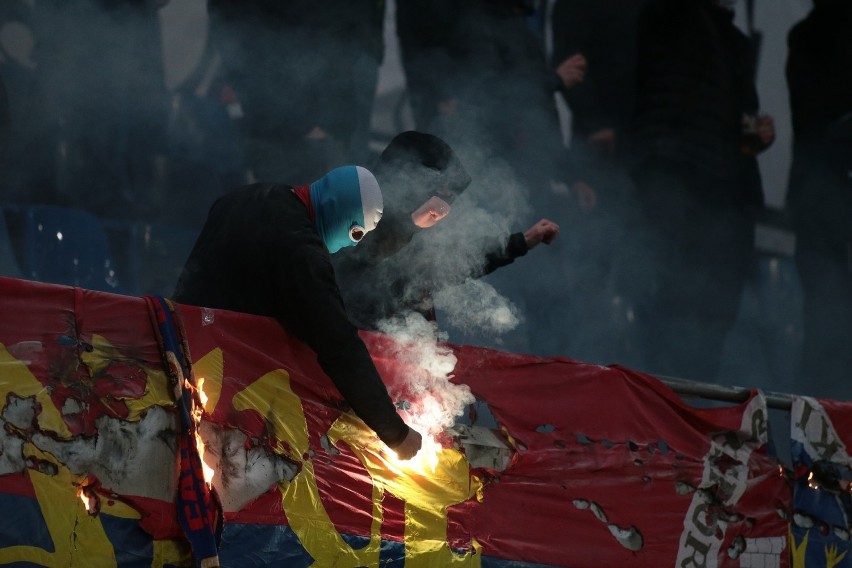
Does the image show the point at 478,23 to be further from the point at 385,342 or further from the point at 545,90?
the point at 385,342

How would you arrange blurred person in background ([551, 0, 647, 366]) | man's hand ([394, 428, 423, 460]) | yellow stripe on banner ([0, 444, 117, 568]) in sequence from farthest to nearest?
1. blurred person in background ([551, 0, 647, 366])
2. man's hand ([394, 428, 423, 460])
3. yellow stripe on banner ([0, 444, 117, 568])

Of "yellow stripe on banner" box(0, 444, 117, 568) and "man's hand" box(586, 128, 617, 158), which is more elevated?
"yellow stripe on banner" box(0, 444, 117, 568)

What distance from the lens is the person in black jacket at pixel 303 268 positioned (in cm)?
299

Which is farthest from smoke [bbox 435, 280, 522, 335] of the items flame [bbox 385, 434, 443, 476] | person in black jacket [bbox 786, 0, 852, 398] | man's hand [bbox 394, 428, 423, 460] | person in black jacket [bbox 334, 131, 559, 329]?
person in black jacket [bbox 786, 0, 852, 398]

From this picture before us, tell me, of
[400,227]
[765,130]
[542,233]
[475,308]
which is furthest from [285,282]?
[765,130]

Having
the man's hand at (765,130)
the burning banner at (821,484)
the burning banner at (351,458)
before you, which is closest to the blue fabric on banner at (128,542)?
the burning banner at (351,458)

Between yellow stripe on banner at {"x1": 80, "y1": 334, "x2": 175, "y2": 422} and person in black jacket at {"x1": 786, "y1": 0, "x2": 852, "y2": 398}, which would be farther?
person in black jacket at {"x1": 786, "y1": 0, "x2": 852, "y2": 398}

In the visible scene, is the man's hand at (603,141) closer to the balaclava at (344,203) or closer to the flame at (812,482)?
the flame at (812,482)

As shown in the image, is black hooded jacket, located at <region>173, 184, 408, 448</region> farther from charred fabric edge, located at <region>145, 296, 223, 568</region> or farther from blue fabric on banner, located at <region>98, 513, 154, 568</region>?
blue fabric on banner, located at <region>98, 513, 154, 568</region>

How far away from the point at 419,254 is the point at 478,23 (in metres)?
1.87

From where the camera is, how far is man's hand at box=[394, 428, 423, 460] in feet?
10.3

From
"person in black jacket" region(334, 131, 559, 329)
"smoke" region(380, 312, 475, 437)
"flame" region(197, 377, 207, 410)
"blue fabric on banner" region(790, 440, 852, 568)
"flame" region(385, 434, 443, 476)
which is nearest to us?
"flame" region(197, 377, 207, 410)

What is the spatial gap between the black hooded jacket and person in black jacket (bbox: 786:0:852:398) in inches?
173

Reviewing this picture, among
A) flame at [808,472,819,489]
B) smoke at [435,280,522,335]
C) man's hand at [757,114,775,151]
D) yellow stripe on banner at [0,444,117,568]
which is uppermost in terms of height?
yellow stripe on banner at [0,444,117,568]
